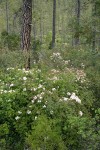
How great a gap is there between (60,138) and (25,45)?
5.48m

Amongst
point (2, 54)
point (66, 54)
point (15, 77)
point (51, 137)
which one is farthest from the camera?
point (66, 54)

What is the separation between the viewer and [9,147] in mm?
5836

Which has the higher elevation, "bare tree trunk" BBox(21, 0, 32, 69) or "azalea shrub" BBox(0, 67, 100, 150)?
"bare tree trunk" BBox(21, 0, 32, 69)

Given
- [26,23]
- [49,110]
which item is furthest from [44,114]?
[26,23]

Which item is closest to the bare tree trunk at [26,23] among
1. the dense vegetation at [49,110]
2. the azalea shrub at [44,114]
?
the dense vegetation at [49,110]

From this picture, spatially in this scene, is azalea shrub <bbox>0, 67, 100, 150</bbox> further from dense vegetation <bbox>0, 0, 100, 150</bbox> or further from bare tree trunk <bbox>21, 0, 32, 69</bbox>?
bare tree trunk <bbox>21, 0, 32, 69</bbox>

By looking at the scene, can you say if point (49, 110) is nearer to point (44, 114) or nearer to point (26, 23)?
point (44, 114)

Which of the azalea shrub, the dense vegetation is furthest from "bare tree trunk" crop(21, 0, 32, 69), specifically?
the azalea shrub

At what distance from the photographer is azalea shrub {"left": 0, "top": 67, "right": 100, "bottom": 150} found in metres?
5.20

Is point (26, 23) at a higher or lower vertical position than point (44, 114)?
higher

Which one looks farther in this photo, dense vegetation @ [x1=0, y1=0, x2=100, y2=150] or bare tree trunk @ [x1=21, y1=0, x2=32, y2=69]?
bare tree trunk @ [x1=21, y1=0, x2=32, y2=69]

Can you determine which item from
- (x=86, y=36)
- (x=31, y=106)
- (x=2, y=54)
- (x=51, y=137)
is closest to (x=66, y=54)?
(x=86, y=36)

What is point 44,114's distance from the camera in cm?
588

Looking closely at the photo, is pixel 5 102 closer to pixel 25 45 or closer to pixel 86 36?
pixel 25 45
